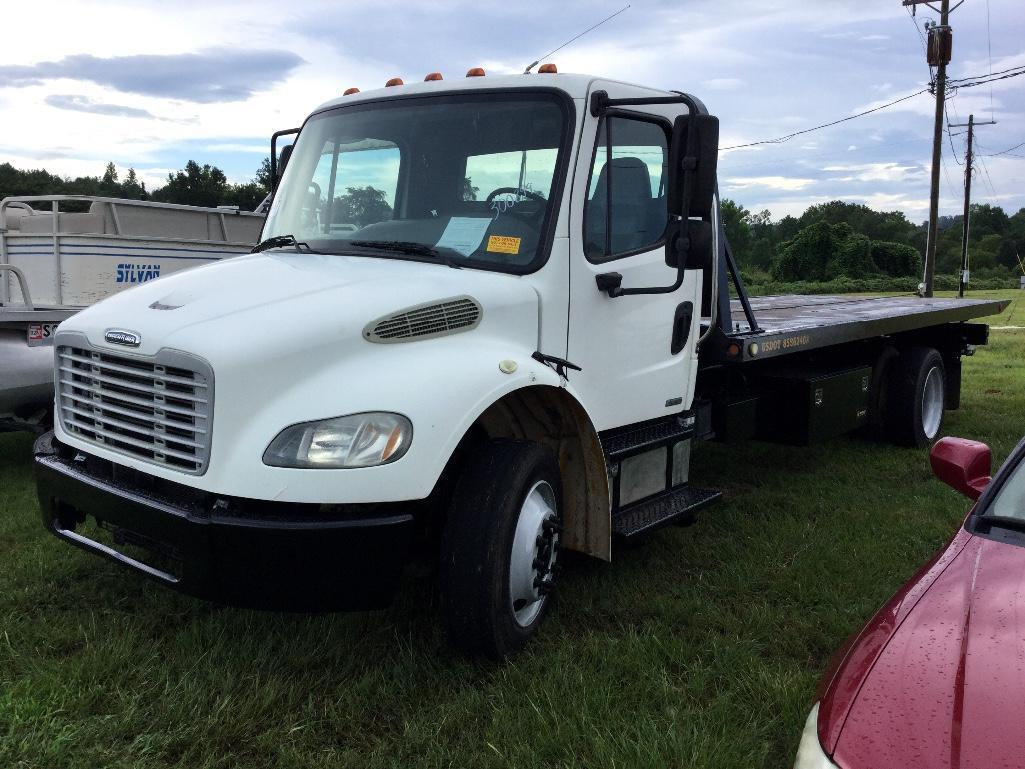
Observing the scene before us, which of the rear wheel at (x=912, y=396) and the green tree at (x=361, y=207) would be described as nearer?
the green tree at (x=361, y=207)

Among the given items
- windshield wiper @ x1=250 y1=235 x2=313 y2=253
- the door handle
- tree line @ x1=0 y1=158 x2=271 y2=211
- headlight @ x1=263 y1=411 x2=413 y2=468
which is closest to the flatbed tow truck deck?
the door handle

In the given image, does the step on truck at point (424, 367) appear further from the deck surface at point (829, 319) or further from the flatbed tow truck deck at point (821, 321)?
the deck surface at point (829, 319)

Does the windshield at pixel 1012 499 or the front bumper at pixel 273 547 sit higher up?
the windshield at pixel 1012 499

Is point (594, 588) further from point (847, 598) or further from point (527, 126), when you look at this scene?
point (527, 126)

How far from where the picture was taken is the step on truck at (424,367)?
124 inches

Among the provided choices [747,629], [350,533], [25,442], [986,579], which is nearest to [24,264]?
[25,442]

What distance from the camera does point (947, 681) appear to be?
2070 millimetres

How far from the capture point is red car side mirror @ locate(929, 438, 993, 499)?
125 inches

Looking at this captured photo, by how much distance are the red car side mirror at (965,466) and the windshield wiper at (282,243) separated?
2757mm

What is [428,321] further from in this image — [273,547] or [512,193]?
[273,547]

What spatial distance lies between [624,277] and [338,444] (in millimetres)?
1762

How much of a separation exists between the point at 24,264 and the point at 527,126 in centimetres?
569

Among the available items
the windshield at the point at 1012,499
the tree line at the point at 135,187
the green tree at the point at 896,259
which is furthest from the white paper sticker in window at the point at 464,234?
the green tree at the point at 896,259

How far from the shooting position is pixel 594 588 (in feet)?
15.1
